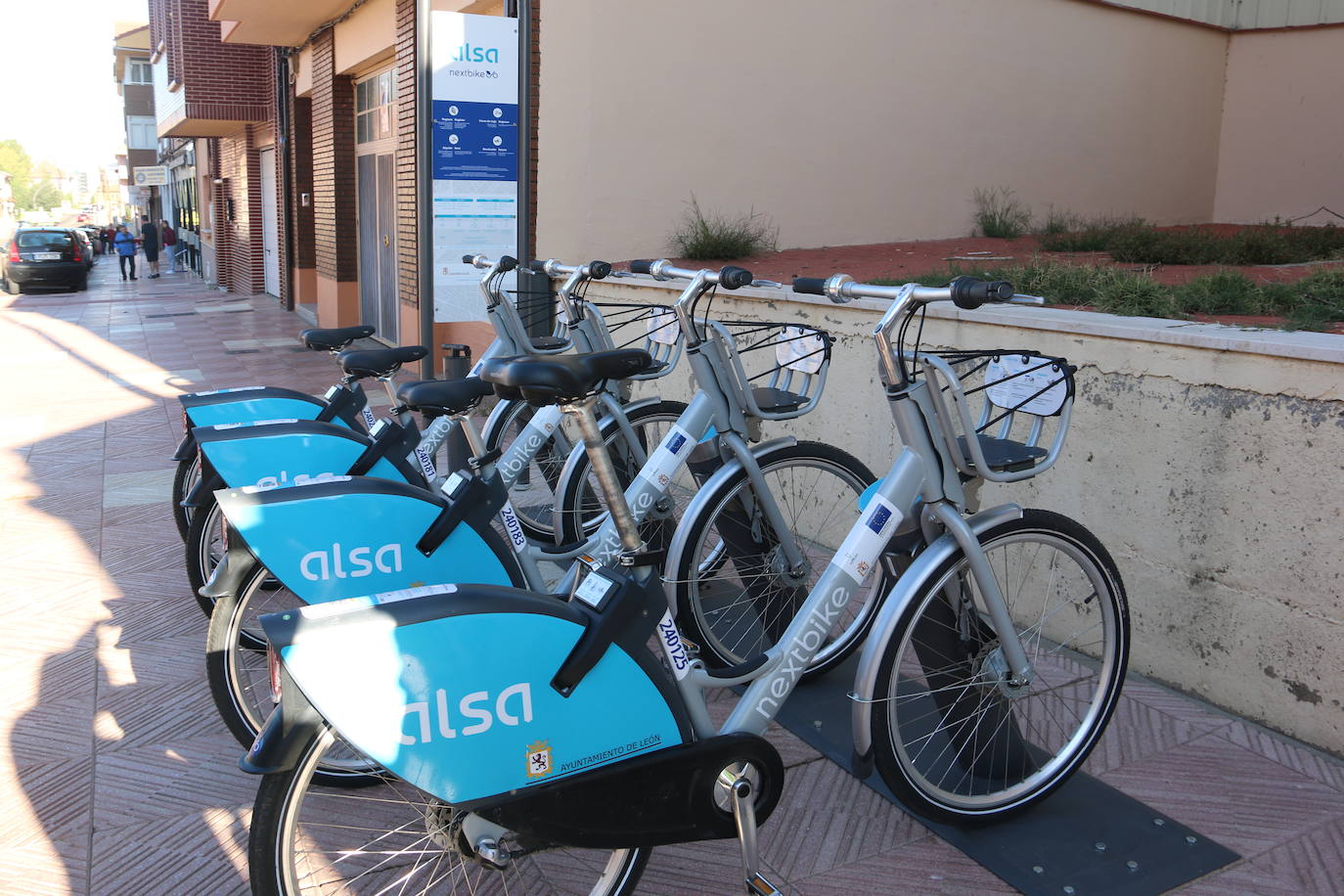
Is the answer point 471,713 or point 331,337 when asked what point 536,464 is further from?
point 471,713

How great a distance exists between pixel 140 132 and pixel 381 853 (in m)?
57.9

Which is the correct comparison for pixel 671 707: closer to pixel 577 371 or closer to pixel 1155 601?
pixel 577 371

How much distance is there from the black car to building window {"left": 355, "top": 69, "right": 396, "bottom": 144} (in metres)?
15.3

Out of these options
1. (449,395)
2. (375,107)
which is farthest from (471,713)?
(375,107)

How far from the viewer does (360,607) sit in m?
1.96

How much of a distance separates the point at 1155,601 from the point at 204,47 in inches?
766

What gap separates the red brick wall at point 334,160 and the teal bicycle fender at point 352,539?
11668mm

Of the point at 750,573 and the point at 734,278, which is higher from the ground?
the point at 734,278

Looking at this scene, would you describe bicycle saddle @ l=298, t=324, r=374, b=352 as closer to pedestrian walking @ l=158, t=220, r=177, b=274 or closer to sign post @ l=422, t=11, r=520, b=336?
sign post @ l=422, t=11, r=520, b=336

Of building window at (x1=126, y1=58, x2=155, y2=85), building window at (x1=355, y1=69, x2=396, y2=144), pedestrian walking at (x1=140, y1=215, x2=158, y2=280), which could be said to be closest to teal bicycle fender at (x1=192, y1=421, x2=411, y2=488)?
building window at (x1=355, y1=69, x2=396, y2=144)

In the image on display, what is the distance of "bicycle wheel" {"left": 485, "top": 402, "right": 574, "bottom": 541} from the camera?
16.0 feet

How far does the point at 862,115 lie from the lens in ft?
32.4

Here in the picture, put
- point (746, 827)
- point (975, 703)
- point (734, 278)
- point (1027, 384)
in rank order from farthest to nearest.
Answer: point (734, 278)
point (975, 703)
point (1027, 384)
point (746, 827)

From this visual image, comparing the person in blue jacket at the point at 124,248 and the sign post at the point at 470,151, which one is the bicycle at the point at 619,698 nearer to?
the sign post at the point at 470,151
